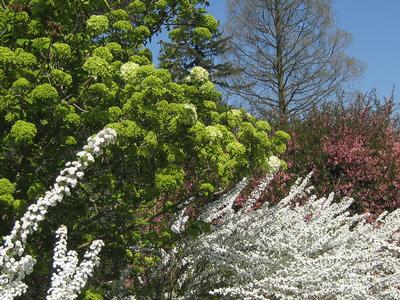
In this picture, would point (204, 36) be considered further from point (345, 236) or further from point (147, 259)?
point (345, 236)

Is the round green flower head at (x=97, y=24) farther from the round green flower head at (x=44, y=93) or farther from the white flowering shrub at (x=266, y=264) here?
the white flowering shrub at (x=266, y=264)

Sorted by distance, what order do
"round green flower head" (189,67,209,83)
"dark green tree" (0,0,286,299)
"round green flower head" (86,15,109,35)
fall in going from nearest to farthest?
"dark green tree" (0,0,286,299) → "round green flower head" (86,15,109,35) → "round green flower head" (189,67,209,83)

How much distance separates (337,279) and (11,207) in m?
2.58

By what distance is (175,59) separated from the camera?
5.40 meters

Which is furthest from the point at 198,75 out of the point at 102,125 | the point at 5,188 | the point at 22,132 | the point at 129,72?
the point at 5,188

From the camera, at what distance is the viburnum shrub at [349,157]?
8.90 meters

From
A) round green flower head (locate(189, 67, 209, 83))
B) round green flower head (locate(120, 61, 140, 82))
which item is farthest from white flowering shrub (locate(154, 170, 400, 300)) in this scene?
round green flower head (locate(120, 61, 140, 82))

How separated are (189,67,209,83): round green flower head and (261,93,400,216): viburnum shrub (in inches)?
175

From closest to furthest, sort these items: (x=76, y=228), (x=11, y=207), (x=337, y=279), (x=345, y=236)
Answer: (x=11, y=207) → (x=76, y=228) → (x=337, y=279) → (x=345, y=236)

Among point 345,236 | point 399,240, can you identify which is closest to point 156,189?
point 345,236

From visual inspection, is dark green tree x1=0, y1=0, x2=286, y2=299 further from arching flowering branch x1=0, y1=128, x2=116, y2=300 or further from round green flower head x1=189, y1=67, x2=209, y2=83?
arching flowering branch x1=0, y1=128, x2=116, y2=300

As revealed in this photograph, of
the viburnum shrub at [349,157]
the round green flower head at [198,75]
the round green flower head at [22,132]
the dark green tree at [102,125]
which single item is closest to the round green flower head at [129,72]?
the dark green tree at [102,125]

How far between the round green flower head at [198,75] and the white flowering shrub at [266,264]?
3.18ft

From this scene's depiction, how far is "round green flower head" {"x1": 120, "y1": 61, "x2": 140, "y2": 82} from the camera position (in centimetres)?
397
